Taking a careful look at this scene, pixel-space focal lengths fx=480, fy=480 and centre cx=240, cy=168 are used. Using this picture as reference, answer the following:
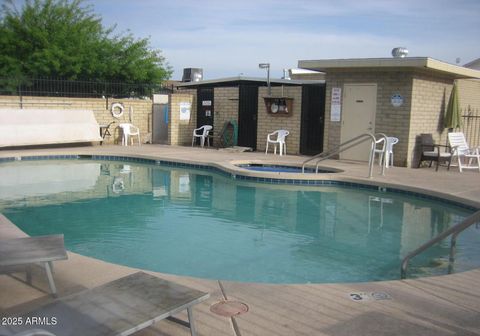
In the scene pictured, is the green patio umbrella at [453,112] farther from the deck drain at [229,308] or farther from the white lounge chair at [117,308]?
the white lounge chair at [117,308]

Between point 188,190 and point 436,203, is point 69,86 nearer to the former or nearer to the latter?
point 188,190

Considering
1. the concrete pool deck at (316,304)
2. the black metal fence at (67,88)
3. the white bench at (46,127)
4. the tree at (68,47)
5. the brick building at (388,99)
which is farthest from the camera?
the tree at (68,47)

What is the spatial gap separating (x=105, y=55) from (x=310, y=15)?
39.0 feet

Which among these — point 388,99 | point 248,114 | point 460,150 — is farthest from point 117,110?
point 460,150

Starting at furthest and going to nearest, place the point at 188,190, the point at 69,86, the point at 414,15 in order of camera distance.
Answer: the point at 69,86 → the point at 414,15 → the point at 188,190

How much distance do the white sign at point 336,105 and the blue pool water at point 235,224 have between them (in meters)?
3.53

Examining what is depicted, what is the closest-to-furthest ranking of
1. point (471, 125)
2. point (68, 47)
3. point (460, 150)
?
point (460, 150)
point (471, 125)
point (68, 47)

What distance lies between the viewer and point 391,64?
10.5 metres

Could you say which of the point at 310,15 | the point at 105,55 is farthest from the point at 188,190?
the point at 105,55

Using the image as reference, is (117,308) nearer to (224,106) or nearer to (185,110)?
(224,106)

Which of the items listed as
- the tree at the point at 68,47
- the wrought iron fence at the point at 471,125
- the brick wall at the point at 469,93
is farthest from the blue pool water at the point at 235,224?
the tree at the point at 68,47

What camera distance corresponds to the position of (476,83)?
1440cm

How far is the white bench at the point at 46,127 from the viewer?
12750 millimetres

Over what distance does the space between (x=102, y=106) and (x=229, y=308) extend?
43.0ft
